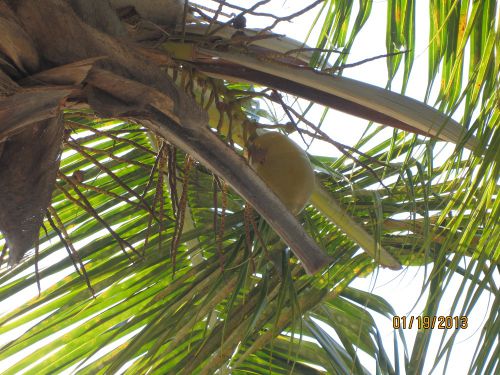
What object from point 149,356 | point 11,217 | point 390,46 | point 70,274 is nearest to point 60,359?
point 70,274

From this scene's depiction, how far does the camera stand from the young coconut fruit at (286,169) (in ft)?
3.58

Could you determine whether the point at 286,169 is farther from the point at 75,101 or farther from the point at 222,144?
the point at 75,101

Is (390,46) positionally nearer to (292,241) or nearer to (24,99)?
(292,241)

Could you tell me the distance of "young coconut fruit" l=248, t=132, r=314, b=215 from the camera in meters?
1.09

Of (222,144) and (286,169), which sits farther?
(286,169)

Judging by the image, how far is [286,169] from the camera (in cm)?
110
